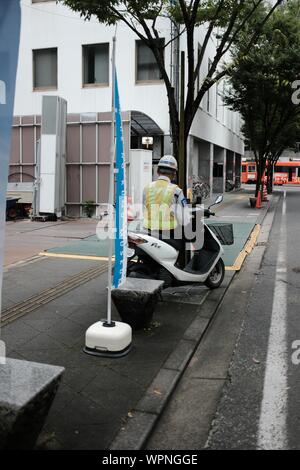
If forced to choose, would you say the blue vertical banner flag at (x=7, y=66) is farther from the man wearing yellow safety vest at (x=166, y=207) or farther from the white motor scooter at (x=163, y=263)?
the man wearing yellow safety vest at (x=166, y=207)

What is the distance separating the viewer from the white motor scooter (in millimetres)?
5988

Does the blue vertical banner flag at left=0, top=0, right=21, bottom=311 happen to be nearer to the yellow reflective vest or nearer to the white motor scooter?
the white motor scooter

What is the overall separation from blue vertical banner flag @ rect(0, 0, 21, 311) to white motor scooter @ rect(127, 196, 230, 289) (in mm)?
3260

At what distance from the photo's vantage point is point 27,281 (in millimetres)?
7312

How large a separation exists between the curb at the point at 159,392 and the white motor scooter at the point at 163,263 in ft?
1.78

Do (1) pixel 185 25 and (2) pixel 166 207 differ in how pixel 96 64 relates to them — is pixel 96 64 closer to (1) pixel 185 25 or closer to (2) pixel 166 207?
(1) pixel 185 25

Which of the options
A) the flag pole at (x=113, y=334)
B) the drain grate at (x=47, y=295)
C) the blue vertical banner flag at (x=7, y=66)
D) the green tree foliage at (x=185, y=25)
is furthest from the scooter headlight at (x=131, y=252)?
the blue vertical banner flag at (x=7, y=66)

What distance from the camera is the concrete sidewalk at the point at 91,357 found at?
3340mm

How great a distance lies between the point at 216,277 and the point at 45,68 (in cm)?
1560

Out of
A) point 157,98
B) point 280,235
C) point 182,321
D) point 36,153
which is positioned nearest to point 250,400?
point 182,321

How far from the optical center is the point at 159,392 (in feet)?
12.8

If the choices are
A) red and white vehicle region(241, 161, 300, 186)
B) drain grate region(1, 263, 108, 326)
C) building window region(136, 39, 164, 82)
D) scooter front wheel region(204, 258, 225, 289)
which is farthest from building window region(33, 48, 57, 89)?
red and white vehicle region(241, 161, 300, 186)

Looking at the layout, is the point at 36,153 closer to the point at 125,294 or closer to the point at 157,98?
the point at 157,98

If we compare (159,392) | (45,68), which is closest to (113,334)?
(159,392)
